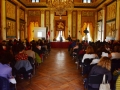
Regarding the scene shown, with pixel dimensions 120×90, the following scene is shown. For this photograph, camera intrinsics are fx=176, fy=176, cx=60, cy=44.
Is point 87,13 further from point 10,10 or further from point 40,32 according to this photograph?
point 10,10

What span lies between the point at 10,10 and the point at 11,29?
186cm

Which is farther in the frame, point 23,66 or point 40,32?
point 40,32

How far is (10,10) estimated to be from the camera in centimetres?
1722

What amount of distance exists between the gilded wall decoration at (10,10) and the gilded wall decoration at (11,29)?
0.59 meters

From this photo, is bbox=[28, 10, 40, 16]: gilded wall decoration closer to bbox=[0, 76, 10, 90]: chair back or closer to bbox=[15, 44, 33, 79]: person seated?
bbox=[15, 44, 33, 79]: person seated

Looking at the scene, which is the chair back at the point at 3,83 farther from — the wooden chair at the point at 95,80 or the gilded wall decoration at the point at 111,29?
the gilded wall decoration at the point at 111,29

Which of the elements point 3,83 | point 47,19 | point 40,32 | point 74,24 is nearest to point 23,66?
point 3,83

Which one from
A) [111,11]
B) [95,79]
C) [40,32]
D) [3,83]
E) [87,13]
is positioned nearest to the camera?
[3,83]

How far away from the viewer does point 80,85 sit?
6.20m

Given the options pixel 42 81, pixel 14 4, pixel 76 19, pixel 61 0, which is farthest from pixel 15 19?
pixel 42 81

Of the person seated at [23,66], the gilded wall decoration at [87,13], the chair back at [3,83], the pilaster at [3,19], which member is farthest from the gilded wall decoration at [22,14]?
the chair back at [3,83]

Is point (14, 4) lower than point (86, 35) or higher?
higher

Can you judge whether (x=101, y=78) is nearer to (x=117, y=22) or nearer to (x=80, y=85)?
(x=80, y=85)

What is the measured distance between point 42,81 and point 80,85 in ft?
4.78
